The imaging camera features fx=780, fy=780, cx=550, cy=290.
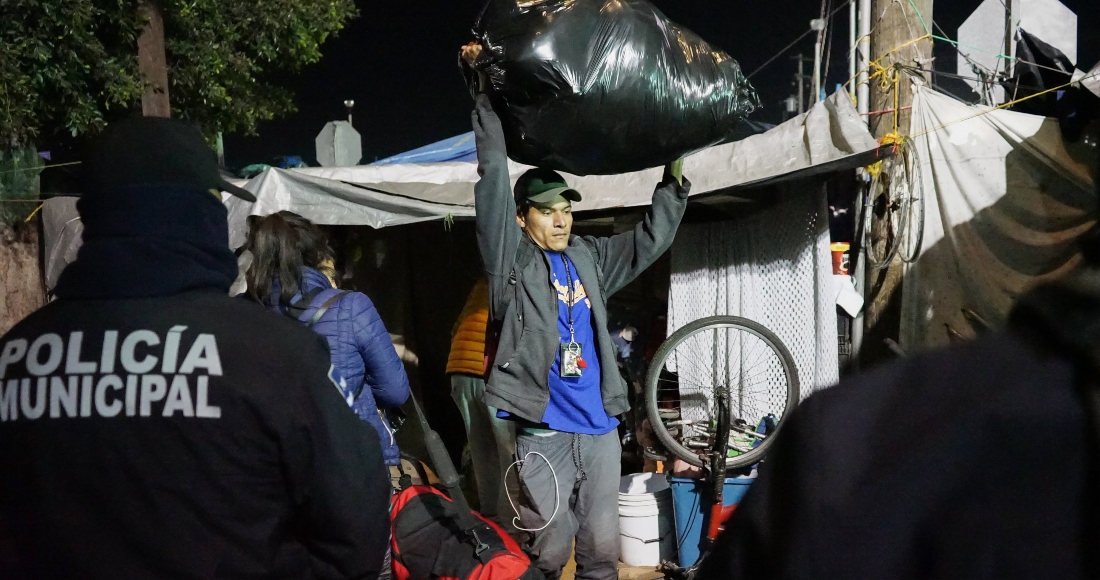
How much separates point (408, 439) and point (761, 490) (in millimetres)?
5781

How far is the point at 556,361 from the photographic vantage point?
3092 millimetres

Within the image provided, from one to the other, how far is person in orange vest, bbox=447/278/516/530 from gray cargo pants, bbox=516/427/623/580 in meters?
1.73

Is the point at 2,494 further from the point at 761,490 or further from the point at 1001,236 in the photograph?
the point at 1001,236

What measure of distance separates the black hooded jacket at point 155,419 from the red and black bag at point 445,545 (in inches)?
77.0

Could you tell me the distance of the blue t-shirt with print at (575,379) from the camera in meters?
→ 3.06

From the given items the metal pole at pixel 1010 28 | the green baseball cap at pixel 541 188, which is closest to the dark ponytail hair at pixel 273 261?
the green baseball cap at pixel 541 188

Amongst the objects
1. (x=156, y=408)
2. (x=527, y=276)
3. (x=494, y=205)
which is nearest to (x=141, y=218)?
(x=156, y=408)

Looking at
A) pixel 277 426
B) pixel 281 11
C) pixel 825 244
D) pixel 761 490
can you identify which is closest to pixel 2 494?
pixel 277 426

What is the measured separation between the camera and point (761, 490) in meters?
0.69

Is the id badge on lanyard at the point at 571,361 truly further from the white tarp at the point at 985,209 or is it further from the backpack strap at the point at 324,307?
the white tarp at the point at 985,209

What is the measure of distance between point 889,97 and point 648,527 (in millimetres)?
3033

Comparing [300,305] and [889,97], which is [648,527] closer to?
[300,305]

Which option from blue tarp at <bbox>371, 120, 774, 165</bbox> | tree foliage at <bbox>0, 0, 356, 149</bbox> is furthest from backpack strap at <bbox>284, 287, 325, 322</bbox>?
blue tarp at <bbox>371, 120, 774, 165</bbox>

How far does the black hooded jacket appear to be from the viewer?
1376 millimetres
